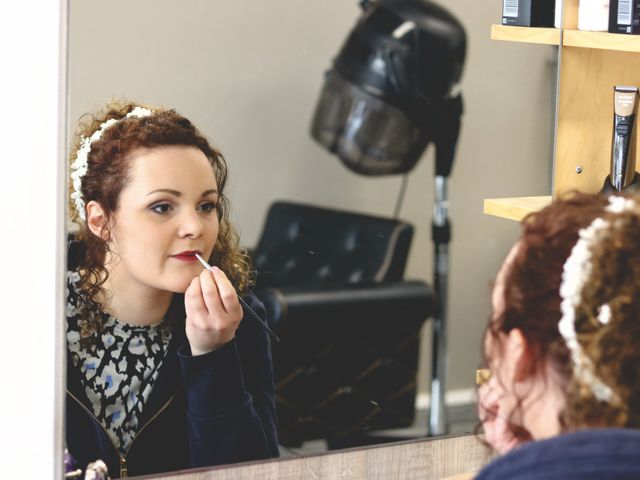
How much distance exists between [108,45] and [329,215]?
16.4 inches

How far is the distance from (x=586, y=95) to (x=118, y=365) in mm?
938

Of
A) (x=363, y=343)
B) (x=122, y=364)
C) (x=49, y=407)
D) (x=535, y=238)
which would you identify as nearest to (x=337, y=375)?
(x=363, y=343)

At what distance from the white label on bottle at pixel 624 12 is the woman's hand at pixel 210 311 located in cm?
81

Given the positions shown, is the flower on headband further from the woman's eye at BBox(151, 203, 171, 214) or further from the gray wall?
the woman's eye at BBox(151, 203, 171, 214)

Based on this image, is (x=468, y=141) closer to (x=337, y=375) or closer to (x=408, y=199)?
(x=408, y=199)

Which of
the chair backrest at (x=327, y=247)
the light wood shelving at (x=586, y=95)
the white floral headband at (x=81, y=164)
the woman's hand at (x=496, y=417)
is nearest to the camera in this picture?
the woman's hand at (x=496, y=417)

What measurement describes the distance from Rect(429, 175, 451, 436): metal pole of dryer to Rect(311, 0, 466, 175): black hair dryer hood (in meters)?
0.05

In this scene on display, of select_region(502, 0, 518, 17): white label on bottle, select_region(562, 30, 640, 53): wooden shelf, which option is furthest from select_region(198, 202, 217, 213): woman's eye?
select_region(562, 30, 640, 53): wooden shelf

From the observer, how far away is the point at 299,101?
60.2 inches

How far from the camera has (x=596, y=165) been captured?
1.86 metres

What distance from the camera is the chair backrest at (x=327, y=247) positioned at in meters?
1.53

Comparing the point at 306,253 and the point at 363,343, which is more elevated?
the point at 306,253

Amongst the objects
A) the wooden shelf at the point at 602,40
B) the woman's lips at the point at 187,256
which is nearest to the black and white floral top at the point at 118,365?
the woman's lips at the point at 187,256

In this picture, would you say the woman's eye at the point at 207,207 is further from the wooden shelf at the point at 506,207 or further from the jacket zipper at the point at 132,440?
the wooden shelf at the point at 506,207
